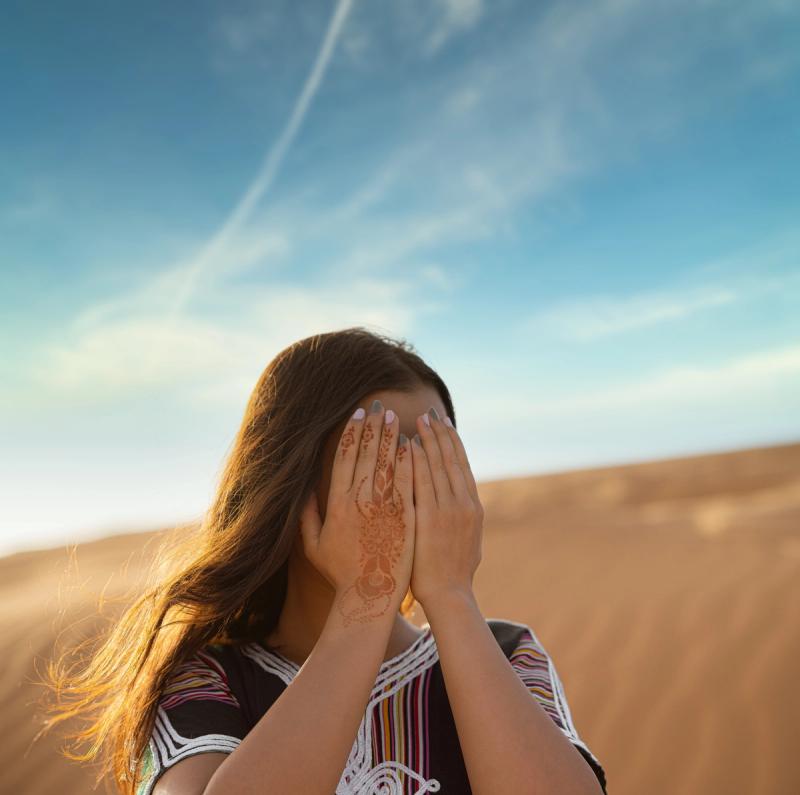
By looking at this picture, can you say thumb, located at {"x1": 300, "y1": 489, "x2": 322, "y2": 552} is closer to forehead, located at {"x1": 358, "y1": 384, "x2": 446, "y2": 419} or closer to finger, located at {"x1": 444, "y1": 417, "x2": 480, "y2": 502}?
forehead, located at {"x1": 358, "y1": 384, "x2": 446, "y2": 419}

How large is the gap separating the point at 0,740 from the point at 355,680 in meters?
6.13

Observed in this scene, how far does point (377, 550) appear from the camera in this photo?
2250mm

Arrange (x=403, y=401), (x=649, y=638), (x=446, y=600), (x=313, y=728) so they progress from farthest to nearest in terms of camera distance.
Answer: (x=649, y=638) < (x=403, y=401) < (x=446, y=600) < (x=313, y=728)

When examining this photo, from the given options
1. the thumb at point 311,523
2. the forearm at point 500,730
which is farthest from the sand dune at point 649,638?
the forearm at point 500,730

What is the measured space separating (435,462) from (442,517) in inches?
7.2

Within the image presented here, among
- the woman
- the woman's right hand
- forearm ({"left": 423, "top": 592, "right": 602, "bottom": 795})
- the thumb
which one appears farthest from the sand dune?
forearm ({"left": 423, "top": 592, "right": 602, "bottom": 795})

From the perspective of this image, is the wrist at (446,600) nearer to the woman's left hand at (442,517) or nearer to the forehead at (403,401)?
the woman's left hand at (442,517)

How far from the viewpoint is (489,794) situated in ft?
6.15

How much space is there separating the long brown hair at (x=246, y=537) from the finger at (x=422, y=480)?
295mm

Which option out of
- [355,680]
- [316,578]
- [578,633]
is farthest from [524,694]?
[578,633]

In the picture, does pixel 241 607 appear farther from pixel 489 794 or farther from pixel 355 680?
pixel 489 794

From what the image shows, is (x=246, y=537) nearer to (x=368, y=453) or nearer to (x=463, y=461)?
(x=368, y=453)

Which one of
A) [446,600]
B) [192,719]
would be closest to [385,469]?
[446,600]

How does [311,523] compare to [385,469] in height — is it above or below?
below
